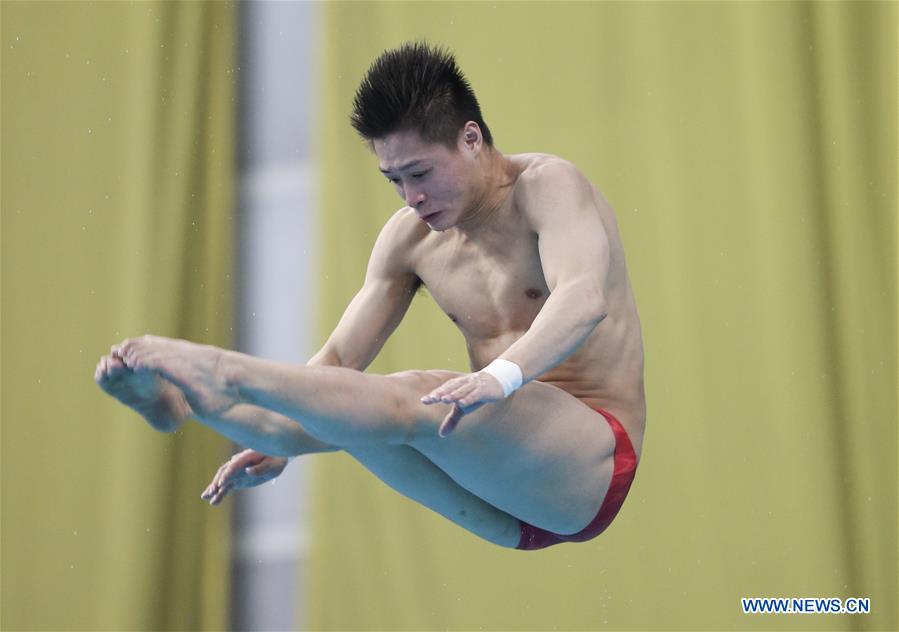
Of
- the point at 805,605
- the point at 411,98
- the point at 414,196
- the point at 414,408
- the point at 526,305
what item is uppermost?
the point at 411,98

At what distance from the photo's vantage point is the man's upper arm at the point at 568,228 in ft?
5.51

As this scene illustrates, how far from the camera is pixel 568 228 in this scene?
5.70 feet

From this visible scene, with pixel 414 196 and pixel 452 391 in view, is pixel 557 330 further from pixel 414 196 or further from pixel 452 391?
pixel 414 196

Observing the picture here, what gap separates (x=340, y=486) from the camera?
307cm

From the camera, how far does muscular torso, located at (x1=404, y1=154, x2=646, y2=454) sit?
1.87m

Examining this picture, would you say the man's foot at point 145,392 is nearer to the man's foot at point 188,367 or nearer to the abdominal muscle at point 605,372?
the man's foot at point 188,367

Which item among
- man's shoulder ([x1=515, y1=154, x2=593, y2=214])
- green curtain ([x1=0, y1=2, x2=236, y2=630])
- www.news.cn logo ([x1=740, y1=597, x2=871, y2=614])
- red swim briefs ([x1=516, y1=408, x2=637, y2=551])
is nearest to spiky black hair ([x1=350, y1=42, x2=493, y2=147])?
man's shoulder ([x1=515, y1=154, x2=593, y2=214])

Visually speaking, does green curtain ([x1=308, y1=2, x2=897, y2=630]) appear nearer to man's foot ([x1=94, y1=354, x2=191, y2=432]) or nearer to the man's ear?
the man's ear

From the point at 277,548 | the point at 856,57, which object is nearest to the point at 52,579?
the point at 277,548

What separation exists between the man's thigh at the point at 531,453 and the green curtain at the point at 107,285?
5.31 feet

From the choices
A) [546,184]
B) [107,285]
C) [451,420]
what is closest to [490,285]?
[546,184]

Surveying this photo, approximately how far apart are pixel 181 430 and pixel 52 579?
1.65ft

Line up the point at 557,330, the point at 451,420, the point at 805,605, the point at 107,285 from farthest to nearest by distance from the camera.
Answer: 1. the point at 107,285
2. the point at 805,605
3. the point at 557,330
4. the point at 451,420

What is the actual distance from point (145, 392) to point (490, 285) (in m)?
0.64
